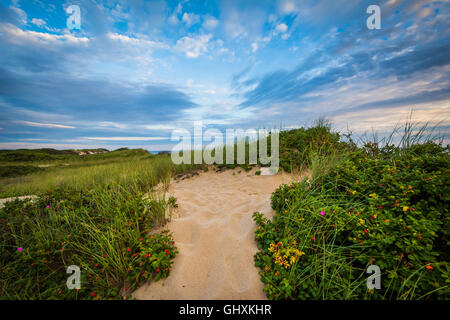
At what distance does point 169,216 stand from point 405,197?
4008 millimetres

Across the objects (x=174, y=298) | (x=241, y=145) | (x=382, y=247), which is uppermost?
(x=241, y=145)

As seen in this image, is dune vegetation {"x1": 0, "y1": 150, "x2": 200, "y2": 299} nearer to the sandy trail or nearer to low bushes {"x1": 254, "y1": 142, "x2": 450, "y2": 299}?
the sandy trail

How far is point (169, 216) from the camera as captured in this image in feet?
11.6

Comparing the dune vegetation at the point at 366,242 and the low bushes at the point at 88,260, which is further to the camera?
the low bushes at the point at 88,260

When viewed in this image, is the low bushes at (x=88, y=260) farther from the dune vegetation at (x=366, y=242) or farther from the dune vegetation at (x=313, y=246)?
the dune vegetation at (x=366, y=242)

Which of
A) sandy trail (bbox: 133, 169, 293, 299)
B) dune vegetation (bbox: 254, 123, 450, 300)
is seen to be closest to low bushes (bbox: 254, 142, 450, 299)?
dune vegetation (bbox: 254, 123, 450, 300)

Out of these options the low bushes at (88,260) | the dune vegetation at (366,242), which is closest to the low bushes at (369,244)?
the dune vegetation at (366,242)

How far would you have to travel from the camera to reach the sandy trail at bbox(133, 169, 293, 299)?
206cm

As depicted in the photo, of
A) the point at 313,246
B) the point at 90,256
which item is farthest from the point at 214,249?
the point at 90,256

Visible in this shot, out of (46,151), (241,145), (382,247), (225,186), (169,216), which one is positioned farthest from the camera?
(46,151)

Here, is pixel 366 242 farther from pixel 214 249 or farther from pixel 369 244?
pixel 214 249

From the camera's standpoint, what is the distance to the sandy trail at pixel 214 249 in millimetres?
2062
